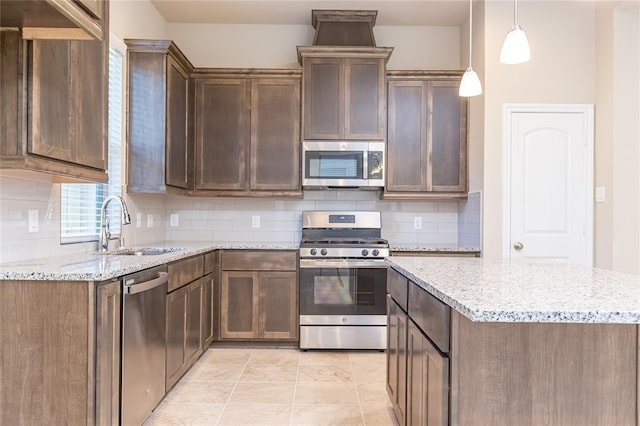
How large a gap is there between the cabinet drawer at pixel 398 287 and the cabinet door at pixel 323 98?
5.95 feet

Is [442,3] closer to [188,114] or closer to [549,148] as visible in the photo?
[549,148]

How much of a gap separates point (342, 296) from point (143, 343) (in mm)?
1785

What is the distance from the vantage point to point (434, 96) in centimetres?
387

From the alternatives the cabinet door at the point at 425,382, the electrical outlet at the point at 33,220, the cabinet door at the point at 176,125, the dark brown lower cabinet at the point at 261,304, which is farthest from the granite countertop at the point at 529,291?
the cabinet door at the point at 176,125

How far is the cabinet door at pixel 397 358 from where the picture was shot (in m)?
2.01

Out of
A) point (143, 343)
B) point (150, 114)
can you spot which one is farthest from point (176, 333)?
point (150, 114)

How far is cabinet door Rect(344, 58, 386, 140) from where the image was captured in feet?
12.4

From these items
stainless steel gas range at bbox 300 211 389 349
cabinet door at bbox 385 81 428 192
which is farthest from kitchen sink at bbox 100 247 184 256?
cabinet door at bbox 385 81 428 192

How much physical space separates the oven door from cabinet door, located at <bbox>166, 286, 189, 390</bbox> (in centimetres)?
106

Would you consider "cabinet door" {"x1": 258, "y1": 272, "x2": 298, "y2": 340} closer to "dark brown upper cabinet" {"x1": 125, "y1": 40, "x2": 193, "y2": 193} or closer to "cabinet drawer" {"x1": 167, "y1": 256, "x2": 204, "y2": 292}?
"cabinet drawer" {"x1": 167, "y1": 256, "x2": 204, "y2": 292}

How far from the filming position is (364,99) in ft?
12.4

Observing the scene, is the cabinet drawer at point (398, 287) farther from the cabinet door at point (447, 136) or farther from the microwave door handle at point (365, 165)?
the cabinet door at point (447, 136)

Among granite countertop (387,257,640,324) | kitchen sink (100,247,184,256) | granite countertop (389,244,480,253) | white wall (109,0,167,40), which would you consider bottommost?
granite countertop (389,244,480,253)

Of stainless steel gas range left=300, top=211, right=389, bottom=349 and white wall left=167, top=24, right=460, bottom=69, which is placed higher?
white wall left=167, top=24, right=460, bottom=69
